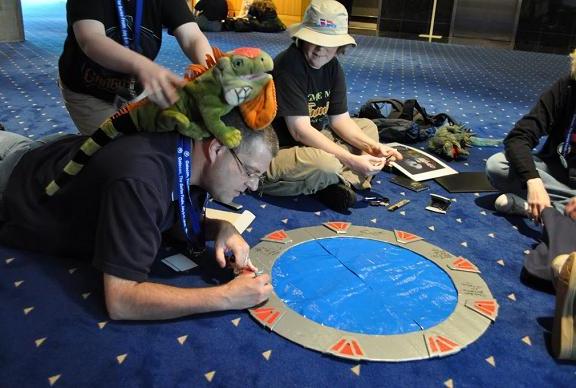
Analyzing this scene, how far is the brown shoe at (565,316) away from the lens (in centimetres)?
138

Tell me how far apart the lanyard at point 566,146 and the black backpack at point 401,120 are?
0.99 metres

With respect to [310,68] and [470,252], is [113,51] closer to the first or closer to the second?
[310,68]

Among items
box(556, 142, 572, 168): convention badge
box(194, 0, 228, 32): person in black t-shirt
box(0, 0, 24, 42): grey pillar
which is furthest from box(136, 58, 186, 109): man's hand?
box(194, 0, 228, 32): person in black t-shirt

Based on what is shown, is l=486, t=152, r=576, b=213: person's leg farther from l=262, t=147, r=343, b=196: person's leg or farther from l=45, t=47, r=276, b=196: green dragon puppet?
l=45, t=47, r=276, b=196: green dragon puppet

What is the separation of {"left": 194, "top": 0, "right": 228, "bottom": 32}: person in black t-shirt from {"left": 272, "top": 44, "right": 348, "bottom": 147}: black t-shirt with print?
5901 mm

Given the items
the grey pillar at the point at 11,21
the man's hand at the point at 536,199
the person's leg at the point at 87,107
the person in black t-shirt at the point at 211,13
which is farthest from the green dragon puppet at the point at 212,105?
the person in black t-shirt at the point at 211,13

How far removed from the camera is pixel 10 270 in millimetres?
1609

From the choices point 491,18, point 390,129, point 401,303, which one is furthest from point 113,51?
point 491,18

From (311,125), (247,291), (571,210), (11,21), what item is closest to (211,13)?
(11,21)

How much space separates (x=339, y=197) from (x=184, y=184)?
38.2 inches

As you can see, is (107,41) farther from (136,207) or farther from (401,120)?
(401,120)

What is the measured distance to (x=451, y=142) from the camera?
2.95 meters

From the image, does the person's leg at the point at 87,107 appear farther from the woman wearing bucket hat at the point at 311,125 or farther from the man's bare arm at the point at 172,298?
the man's bare arm at the point at 172,298

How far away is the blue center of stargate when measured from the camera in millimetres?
1496
